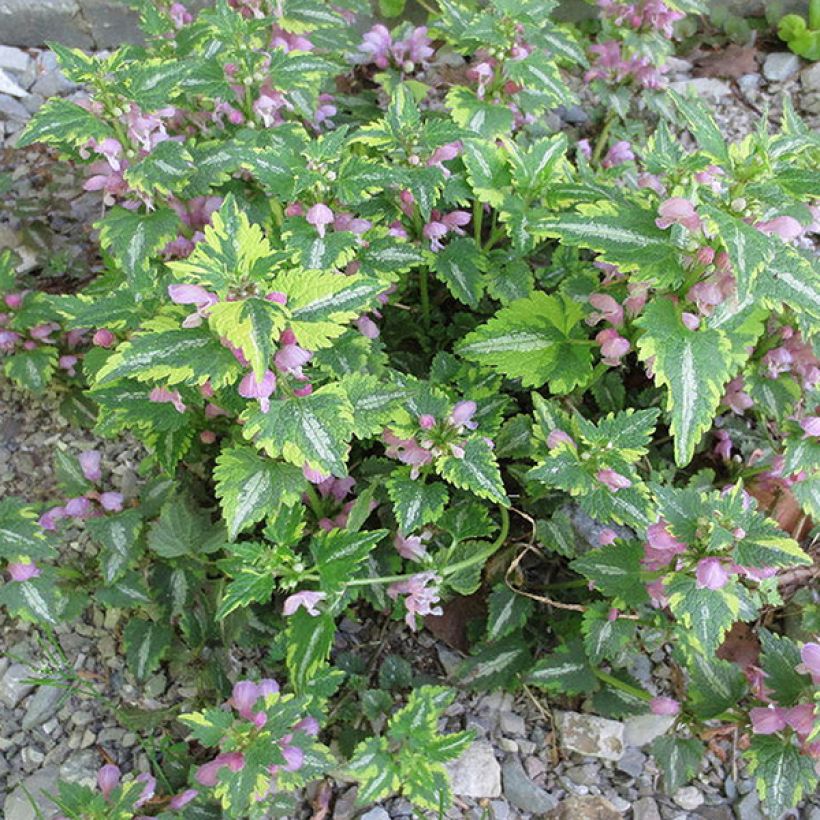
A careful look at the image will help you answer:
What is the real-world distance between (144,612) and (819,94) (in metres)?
3.81

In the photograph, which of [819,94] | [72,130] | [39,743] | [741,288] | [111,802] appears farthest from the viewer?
[819,94]

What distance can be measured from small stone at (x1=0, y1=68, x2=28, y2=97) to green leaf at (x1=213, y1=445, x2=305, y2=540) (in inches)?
109

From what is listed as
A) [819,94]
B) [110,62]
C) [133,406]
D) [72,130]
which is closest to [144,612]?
[133,406]

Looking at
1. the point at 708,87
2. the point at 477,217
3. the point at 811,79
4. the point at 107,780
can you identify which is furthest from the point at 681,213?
the point at 811,79

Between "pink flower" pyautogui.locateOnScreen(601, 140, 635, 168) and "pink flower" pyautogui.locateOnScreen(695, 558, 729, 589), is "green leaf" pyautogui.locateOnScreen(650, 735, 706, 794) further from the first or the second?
"pink flower" pyautogui.locateOnScreen(601, 140, 635, 168)

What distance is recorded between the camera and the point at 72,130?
201 cm

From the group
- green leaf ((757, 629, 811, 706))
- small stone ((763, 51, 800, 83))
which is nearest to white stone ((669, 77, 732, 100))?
small stone ((763, 51, 800, 83))

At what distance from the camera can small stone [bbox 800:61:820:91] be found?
405 cm

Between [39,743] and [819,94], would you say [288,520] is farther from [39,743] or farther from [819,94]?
[819,94]

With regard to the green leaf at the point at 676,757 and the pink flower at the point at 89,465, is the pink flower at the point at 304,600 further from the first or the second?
the green leaf at the point at 676,757

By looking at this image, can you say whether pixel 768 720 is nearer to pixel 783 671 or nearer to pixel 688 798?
pixel 783 671

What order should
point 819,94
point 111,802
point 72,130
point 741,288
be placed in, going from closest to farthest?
point 741,288 < point 72,130 < point 111,802 < point 819,94

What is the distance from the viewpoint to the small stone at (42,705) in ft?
8.05

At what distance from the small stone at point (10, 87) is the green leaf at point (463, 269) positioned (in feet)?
8.13
